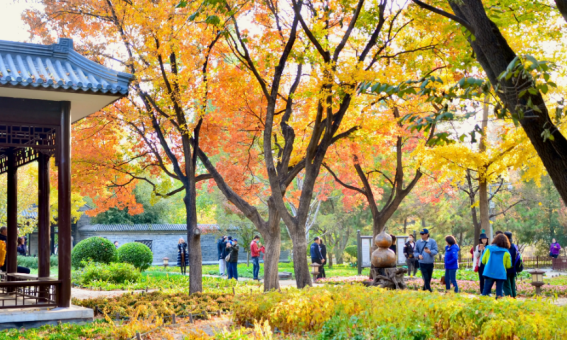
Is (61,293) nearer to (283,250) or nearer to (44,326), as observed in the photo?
(44,326)

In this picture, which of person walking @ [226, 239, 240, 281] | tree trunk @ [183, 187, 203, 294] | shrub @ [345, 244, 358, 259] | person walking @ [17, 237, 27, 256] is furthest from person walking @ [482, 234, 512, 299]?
shrub @ [345, 244, 358, 259]

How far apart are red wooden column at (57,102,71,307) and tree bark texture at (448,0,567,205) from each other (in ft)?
21.3

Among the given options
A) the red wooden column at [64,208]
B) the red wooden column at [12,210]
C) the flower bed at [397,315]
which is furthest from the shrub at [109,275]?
the flower bed at [397,315]

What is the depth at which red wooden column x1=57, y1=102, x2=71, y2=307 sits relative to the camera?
912cm

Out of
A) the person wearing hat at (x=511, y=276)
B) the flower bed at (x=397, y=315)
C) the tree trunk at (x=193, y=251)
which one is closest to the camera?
the flower bed at (x=397, y=315)

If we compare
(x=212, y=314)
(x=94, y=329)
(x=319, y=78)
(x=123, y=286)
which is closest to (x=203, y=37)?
(x=319, y=78)

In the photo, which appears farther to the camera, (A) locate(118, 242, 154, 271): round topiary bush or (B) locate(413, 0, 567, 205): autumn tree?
(A) locate(118, 242, 154, 271): round topiary bush

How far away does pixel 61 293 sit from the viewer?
9117mm

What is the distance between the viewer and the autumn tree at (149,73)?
42.5 ft

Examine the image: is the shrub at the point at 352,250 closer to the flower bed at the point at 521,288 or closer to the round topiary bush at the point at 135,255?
the round topiary bush at the point at 135,255

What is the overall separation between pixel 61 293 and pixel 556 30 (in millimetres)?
10461

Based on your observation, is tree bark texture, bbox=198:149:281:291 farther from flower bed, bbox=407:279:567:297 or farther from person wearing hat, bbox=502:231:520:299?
person wearing hat, bbox=502:231:520:299

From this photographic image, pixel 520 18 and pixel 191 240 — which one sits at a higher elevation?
pixel 520 18

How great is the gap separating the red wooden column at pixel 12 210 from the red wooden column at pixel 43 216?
168cm
